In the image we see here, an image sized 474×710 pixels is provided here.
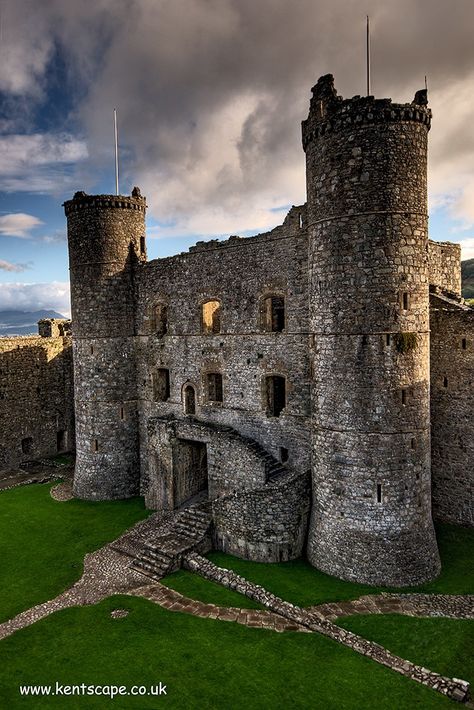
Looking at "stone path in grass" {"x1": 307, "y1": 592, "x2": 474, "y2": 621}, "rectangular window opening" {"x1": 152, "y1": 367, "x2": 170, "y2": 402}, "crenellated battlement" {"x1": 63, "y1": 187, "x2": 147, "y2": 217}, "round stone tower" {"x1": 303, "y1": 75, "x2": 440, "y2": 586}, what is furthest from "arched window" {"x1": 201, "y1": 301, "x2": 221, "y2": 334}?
"stone path in grass" {"x1": 307, "y1": 592, "x2": 474, "y2": 621}

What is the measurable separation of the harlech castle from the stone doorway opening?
0.10 metres

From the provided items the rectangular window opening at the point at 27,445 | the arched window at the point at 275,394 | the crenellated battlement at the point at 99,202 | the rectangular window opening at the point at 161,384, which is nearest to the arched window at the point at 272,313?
the arched window at the point at 275,394

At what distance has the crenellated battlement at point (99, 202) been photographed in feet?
72.9

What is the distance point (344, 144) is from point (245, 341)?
322 inches

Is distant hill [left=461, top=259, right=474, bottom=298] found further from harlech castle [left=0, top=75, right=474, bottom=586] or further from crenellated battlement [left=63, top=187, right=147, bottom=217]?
crenellated battlement [left=63, top=187, right=147, bottom=217]

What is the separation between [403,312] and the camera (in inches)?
572

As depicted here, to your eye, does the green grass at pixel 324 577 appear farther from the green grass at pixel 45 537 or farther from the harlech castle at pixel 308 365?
the green grass at pixel 45 537

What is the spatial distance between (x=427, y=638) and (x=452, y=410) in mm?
8005

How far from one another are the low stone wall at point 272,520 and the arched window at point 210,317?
768 centimetres

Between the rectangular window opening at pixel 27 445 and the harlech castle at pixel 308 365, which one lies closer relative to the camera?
the harlech castle at pixel 308 365

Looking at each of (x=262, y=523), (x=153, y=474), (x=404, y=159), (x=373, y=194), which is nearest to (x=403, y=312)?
(x=373, y=194)

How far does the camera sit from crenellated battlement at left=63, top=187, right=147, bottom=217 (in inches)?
875

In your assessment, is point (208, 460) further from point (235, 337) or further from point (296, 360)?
point (296, 360)

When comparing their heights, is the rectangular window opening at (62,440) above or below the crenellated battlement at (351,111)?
below
